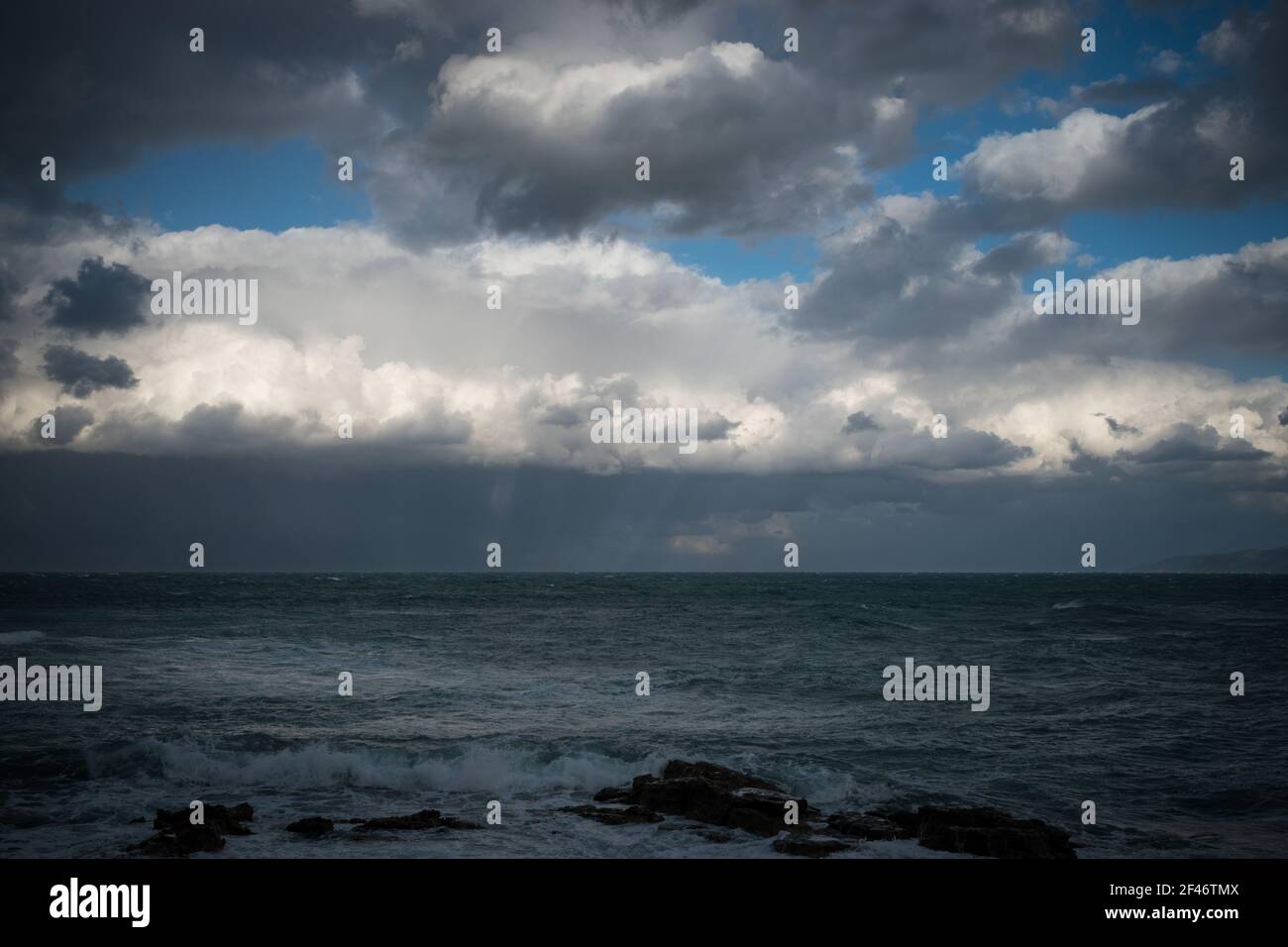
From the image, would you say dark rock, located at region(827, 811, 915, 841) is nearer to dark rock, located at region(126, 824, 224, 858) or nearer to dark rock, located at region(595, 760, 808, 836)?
dark rock, located at region(595, 760, 808, 836)

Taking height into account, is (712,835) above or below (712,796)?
below

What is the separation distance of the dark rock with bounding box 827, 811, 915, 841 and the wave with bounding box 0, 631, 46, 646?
44.0 m

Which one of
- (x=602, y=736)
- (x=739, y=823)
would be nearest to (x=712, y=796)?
(x=739, y=823)

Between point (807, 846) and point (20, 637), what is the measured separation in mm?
46852

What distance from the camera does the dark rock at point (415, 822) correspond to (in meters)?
15.3

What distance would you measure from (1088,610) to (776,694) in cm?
5193

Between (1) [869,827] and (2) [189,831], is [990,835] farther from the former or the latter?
(2) [189,831]

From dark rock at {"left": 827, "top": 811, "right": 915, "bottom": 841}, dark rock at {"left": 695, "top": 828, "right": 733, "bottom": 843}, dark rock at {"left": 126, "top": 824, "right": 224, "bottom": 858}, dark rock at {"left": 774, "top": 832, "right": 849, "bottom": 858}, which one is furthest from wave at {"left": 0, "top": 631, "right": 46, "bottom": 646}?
dark rock at {"left": 827, "top": 811, "right": 915, "bottom": 841}

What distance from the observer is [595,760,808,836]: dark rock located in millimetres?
15820

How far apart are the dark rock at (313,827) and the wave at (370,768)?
3.71 m

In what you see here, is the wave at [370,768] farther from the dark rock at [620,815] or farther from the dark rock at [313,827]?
the dark rock at [313,827]

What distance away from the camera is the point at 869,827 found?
1551 centimetres
